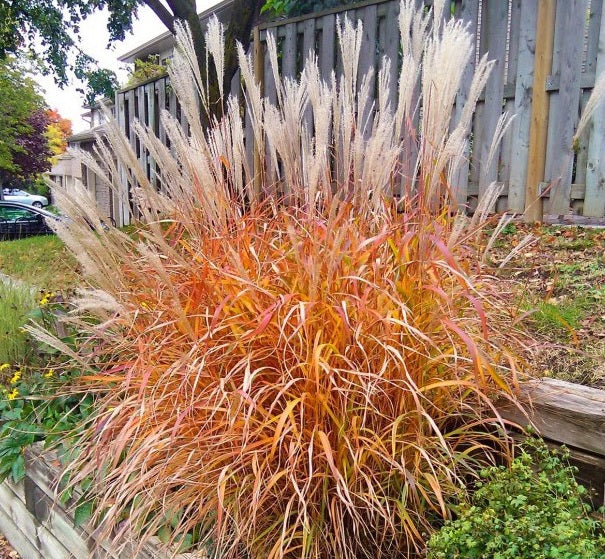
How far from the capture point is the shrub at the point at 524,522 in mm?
1091

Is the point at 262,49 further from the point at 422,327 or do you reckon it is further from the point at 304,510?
the point at 304,510

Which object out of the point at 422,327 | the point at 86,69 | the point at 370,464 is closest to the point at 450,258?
the point at 422,327

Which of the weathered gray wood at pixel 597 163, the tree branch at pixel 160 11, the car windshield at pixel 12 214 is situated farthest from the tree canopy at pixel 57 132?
the weathered gray wood at pixel 597 163

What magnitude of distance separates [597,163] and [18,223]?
11697 millimetres

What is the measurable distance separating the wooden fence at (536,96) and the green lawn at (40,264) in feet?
8.45

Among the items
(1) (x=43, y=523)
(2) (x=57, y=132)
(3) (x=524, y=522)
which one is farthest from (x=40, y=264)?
(2) (x=57, y=132)

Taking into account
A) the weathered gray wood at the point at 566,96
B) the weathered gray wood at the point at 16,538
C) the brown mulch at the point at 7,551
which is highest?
the weathered gray wood at the point at 566,96

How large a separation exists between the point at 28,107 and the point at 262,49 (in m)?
19.2

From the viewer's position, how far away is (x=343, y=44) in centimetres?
159

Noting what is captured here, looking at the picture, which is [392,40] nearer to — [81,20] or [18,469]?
[18,469]

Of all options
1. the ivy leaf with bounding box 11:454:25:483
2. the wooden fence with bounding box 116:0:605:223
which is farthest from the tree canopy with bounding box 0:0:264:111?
the ivy leaf with bounding box 11:454:25:483

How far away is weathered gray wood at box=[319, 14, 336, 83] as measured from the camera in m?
3.95

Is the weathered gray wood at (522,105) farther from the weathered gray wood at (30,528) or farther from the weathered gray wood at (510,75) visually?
the weathered gray wood at (30,528)

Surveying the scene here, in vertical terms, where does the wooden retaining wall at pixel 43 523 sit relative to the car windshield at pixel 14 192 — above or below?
below
